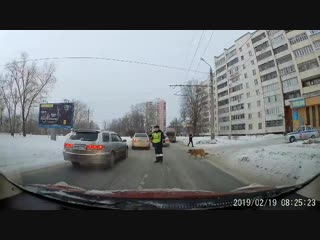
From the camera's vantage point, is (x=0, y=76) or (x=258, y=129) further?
(x=258, y=129)

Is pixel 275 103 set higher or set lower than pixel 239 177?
higher

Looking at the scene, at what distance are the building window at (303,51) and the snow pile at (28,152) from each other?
4.11 meters

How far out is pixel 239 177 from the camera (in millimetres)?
5617

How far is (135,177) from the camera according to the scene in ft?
16.8

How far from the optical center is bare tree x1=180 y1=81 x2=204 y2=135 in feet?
20.5

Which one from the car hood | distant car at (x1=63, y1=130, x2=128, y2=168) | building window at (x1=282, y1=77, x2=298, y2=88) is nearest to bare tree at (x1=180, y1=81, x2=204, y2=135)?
distant car at (x1=63, y1=130, x2=128, y2=168)

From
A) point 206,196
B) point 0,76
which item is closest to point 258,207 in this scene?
point 206,196

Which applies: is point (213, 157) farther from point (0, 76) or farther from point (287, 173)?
point (0, 76)

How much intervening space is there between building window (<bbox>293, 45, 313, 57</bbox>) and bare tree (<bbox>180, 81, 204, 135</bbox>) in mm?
2026

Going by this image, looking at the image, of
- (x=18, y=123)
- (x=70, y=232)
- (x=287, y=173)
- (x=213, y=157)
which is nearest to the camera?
(x=70, y=232)

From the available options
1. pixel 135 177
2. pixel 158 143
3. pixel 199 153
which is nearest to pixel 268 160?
pixel 158 143

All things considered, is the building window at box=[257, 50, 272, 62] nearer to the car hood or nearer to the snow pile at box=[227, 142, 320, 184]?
the snow pile at box=[227, 142, 320, 184]
